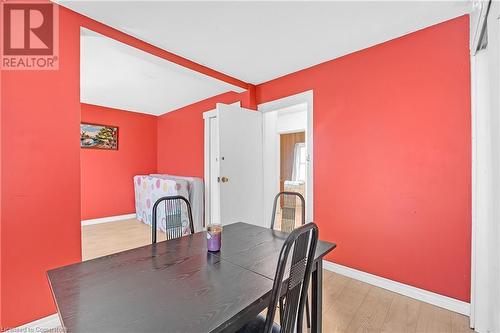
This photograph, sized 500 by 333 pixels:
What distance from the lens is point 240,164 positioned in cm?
314

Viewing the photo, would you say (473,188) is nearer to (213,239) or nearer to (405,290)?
(405,290)

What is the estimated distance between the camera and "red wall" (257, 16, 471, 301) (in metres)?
1.86

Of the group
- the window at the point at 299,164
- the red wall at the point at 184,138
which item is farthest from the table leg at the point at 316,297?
the window at the point at 299,164

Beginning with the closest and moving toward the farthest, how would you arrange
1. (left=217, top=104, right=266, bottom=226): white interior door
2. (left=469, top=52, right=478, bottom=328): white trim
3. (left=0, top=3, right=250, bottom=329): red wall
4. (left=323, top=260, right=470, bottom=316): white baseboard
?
(left=0, top=3, right=250, bottom=329): red wall < (left=469, top=52, right=478, bottom=328): white trim < (left=323, top=260, right=470, bottom=316): white baseboard < (left=217, top=104, right=266, bottom=226): white interior door

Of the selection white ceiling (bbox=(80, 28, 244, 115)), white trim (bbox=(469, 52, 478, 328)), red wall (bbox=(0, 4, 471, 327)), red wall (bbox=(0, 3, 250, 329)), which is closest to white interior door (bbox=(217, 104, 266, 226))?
white ceiling (bbox=(80, 28, 244, 115))

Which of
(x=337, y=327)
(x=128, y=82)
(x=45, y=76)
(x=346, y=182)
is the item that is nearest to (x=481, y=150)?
(x=346, y=182)

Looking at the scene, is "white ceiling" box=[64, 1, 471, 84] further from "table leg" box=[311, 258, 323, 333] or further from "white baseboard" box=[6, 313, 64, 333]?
"white baseboard" box=[6, 313, 64, 333]

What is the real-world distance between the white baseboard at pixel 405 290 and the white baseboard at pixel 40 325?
2429 mm

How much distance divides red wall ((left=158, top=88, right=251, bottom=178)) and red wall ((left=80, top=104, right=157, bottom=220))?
0.30m

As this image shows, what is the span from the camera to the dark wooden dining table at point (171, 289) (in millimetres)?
744

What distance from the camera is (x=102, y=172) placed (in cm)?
474

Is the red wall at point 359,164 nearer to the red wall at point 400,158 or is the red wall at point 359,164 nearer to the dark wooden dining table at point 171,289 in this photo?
the red wall at point 400,158

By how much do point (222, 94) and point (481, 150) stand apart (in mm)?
3289

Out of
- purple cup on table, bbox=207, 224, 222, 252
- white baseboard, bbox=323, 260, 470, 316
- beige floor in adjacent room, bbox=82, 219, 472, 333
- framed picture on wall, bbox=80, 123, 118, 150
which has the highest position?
framed picture on wall, bbox=80, 123, 118, 150
